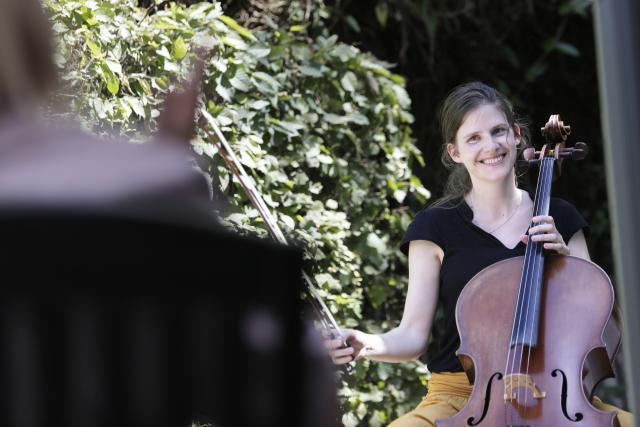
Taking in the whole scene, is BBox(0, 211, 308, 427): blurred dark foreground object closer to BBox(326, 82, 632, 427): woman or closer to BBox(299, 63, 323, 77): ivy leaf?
BBox(326, 82, 632, 427): woman

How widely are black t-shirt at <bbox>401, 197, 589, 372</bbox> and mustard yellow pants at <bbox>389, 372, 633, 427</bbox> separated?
0.08ft

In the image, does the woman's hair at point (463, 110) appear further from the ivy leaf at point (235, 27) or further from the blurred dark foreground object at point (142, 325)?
the blurred dark foreground object at point (142, 325)

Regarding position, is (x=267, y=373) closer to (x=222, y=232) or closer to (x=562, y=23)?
(x=222, y=232)

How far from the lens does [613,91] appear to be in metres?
0.49

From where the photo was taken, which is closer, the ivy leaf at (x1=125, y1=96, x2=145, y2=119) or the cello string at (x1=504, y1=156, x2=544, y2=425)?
the cello string at (x1=504, y1=156, x2=544, y2=425)

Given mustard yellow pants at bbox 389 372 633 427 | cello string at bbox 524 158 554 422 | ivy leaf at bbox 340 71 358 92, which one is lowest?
mustard yellow pants at bbox 389 372 633 427

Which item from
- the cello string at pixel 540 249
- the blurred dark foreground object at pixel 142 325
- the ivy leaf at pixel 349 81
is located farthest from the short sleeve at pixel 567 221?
the blurred dark foreground object at pixel 142 325

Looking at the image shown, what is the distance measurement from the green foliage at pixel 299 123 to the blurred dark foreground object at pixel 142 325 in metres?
1.96

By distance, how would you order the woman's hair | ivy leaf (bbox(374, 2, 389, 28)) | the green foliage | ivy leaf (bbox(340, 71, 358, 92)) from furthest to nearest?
1. ivy leaf (bbox(374, 2, 389, 28))
2. ivy leaf (bbox(340, 71, 358, 92))
3. the green foliage
4. the woman's hair

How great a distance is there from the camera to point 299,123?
3.17 meters

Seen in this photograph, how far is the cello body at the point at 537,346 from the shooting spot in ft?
6.54

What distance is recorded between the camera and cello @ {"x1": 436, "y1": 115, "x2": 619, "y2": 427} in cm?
200

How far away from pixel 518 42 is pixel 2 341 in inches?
170

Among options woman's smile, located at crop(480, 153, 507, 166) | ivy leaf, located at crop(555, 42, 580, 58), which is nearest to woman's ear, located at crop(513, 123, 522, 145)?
woman's smile, located at crop(480, 153, 507, 166)
